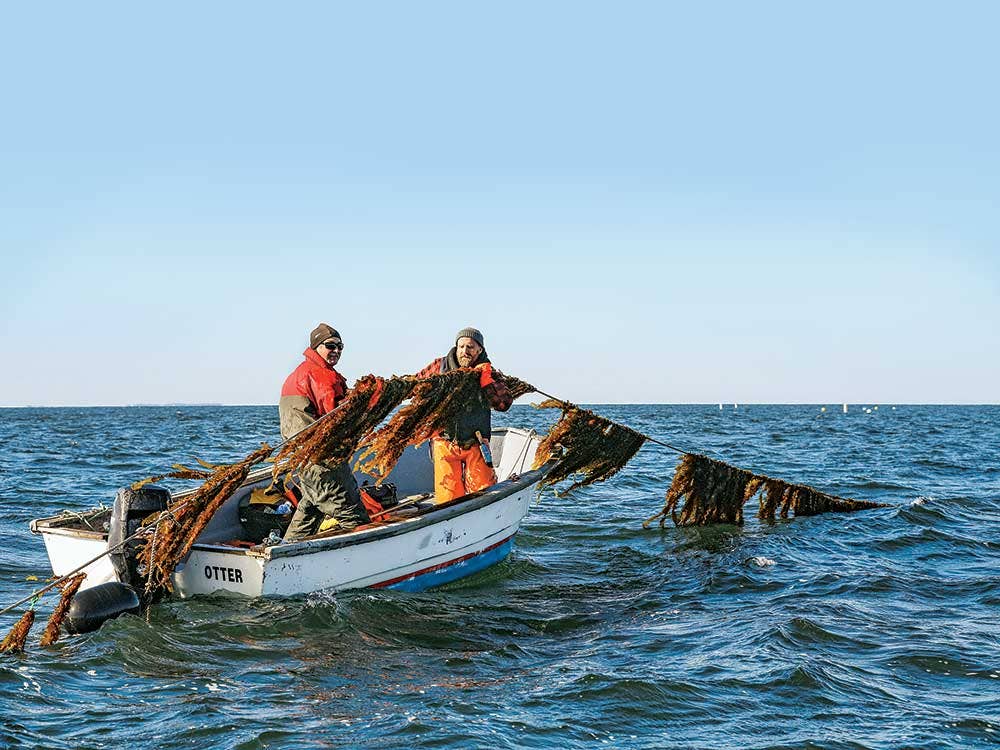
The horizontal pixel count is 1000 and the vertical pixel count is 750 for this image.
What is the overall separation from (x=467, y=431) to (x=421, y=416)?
1241 mm

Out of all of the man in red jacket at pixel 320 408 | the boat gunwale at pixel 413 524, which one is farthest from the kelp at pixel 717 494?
the man in red jacket at pixel 320 408

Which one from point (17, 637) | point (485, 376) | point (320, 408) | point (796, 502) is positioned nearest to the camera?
point (17, 637)

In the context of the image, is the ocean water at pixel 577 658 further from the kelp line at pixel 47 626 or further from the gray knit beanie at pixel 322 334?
the gray knit beanie at pixel 322 334

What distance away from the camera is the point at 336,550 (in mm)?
9266

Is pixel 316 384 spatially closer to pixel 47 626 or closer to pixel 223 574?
pixel 223 574

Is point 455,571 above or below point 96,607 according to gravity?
below

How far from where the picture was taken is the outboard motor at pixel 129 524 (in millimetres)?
8789

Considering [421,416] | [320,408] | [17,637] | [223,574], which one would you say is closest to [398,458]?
[421,416]

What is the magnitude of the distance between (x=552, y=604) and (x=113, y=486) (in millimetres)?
13637

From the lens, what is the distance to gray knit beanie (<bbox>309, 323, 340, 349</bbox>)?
31.3ft

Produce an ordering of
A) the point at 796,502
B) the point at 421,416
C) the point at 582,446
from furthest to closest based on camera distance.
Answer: the point at 796,502 → the point at 582,446 → the point at 421,416

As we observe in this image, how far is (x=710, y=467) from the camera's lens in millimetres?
14875

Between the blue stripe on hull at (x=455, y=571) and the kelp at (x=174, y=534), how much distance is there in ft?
7.16

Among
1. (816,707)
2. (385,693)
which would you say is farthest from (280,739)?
(816,707)
